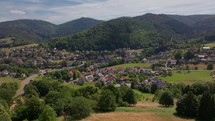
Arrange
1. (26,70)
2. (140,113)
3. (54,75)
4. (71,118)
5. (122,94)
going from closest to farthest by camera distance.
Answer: (71,118) < (140,113) < (122,94) < (54,75) < (26,70)

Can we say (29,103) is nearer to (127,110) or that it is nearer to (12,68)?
(127,110)

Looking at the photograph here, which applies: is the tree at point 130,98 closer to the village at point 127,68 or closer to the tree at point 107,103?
the tree at point 107,103

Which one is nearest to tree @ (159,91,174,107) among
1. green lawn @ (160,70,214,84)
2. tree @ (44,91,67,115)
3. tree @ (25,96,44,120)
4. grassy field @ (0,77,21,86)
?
tree @ (44,91,67,115)

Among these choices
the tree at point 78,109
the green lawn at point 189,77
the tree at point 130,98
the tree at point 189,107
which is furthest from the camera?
the green lawn at point 189,77

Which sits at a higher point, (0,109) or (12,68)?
(0,109)

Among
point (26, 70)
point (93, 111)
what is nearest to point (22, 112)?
point (93, 111)

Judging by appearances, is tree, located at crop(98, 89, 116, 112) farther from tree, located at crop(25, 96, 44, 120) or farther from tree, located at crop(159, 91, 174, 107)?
tree, located at crop(159, 91, 174, 107)

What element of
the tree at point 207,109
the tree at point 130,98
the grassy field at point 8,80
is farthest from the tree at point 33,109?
the grassy field at point 8,80

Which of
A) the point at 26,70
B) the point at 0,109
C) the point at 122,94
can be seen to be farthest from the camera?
the point at 26,70
